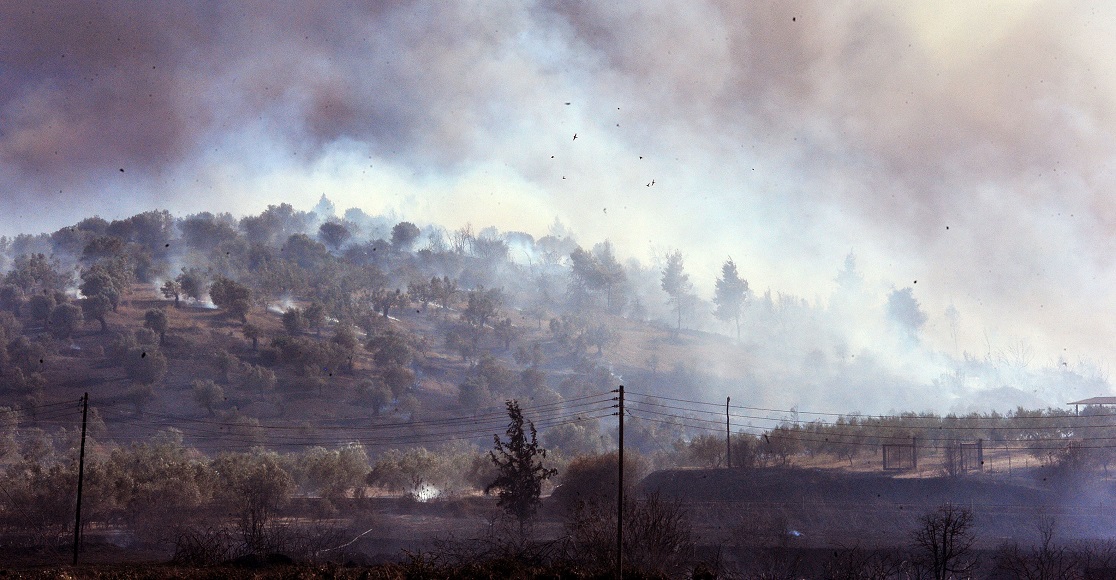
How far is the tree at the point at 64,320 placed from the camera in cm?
12888

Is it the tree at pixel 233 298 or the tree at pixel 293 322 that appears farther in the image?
the tree at pixel 293 322

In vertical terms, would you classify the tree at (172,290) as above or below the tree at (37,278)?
below

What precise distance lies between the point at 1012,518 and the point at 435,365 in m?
99.5

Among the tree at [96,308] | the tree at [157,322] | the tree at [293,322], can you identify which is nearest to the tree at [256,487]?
the tree at [157,322]

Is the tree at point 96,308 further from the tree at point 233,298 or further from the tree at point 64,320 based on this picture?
the tree at point 233,298

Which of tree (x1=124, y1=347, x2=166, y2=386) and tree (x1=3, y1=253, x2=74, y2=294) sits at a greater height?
tree (x1=3, y1=253, x2=74, y2=294)

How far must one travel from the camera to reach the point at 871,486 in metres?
67.4

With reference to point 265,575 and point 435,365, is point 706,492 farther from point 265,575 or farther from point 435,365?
point 435,365

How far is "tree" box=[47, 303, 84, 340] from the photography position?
12888 cm

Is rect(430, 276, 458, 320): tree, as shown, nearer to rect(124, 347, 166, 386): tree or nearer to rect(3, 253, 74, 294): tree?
rect(124, 347, 166, 386): tree

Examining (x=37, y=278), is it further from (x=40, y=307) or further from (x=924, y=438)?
(x=924, y=438)

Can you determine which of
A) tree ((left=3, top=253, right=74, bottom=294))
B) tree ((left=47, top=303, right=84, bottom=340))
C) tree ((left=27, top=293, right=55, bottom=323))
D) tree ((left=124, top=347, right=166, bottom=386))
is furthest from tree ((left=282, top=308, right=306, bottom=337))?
tree ((left=3, top=253, right=74, bottom=294))

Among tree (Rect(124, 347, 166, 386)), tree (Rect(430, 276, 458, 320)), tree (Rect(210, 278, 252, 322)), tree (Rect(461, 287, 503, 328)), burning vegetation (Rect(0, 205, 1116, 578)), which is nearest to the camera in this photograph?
burning vegetation (Rect(0, 205, 1116, 578))

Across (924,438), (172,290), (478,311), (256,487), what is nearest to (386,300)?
(478,311)
